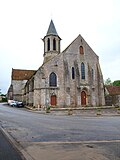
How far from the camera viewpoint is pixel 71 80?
4025 cm

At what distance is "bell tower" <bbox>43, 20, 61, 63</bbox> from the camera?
47500mm

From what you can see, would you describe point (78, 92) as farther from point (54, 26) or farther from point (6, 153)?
point (6, 153)

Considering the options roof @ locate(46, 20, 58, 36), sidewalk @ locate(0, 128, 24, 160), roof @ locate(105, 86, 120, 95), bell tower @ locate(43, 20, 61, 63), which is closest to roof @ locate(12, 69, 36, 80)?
bell tower @ locate(43, 20, 61, 63)

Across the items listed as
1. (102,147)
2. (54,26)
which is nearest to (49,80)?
(54,26)

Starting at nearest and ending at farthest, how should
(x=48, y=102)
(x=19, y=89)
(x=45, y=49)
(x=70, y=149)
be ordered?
(x=70, y=149)
(x=48, y=102)
(x=45, y=49)
(x=19, y=89)

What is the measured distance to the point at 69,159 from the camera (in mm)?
5941

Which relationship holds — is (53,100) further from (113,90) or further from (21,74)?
(21,74)

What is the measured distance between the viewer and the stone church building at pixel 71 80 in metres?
39.1

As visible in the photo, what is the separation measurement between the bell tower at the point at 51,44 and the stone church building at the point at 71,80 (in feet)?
19.4

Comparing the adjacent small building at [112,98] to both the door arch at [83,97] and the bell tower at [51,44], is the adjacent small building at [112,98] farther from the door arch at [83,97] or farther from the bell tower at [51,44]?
the bell tower at [51,44]

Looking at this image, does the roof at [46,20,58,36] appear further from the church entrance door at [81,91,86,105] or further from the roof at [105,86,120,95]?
the roof at [105,86,120,95]

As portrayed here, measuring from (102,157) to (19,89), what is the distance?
5655 centimetres

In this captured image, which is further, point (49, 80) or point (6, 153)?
point (49, 80)

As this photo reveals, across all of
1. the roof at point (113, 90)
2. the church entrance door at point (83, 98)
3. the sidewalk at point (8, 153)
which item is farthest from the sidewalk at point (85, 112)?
the sidewalk at point (8, 153)
